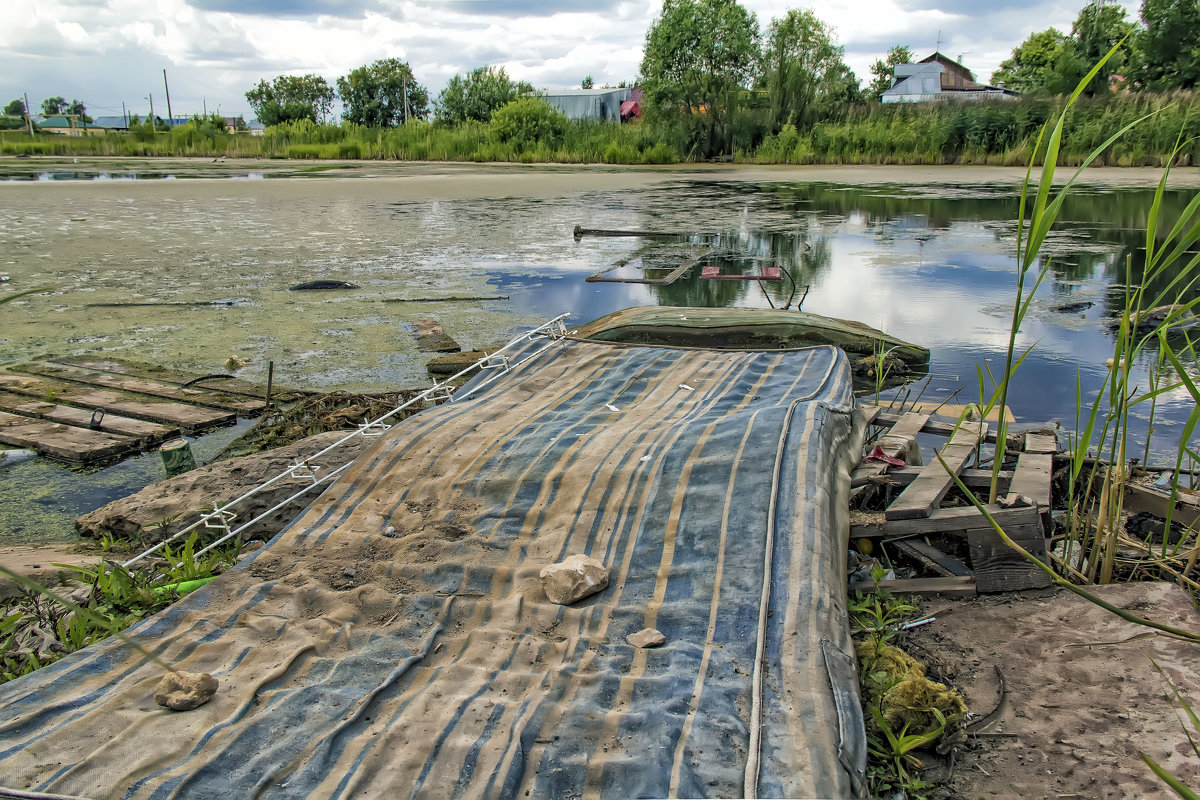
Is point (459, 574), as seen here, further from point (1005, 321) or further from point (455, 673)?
point (1005, 321)

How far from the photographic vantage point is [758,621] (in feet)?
5.73

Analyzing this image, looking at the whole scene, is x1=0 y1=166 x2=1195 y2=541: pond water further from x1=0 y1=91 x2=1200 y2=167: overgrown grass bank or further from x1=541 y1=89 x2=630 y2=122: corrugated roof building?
x1=541 y1=89 x2=630 y2=122: corrugated roof building

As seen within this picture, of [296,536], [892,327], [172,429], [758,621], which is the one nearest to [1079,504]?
[758,621]

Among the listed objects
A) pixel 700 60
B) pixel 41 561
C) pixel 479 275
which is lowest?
pixel 41 561

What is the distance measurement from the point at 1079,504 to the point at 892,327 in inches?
116

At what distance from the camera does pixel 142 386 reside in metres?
4.22

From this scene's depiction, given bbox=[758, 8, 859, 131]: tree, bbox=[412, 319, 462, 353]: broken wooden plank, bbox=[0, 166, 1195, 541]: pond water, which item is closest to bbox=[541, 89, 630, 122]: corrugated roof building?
bbox=[758, 8, 859, 131]: tree

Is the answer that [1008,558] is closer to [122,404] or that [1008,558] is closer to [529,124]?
[122,404]

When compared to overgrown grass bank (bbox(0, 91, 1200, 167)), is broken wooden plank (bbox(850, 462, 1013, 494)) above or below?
below

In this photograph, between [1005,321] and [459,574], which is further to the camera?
[1005,321]

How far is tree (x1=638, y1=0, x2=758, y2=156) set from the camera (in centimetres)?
2655

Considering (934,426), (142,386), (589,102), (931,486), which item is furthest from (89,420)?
(589,102)

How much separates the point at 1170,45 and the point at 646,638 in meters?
30.1

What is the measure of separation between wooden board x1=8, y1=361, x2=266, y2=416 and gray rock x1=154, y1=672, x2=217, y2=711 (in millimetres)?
2517
